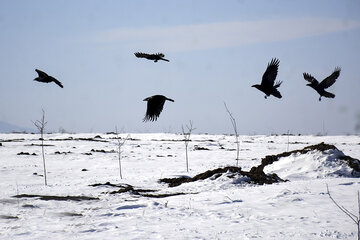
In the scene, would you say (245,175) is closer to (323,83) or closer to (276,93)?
(323,83)

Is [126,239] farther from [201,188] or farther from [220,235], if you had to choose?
[201,188]

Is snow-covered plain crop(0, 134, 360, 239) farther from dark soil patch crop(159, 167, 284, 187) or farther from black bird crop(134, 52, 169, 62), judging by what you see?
black bird crop(134, 52, 169, 62)

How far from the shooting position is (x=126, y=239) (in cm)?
607

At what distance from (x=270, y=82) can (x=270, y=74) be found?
54cm

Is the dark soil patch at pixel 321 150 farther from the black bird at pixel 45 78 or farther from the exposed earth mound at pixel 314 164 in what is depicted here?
the black bird at pixel 45 78

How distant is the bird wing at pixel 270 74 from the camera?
23.9ft

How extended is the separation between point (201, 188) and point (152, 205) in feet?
9.60

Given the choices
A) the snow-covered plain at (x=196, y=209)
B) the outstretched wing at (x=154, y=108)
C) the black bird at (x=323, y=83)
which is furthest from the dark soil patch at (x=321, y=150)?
the outstretched wing at (x=154, y=108)

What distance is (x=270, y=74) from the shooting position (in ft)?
25.7

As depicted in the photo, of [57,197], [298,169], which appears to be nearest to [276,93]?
[57,197]

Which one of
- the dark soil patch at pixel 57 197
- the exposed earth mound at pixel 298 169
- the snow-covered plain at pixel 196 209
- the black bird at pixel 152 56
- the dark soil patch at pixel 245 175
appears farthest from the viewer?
the exposed earth mound at pixel 298 169

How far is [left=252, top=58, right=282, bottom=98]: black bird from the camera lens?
6.69 metres

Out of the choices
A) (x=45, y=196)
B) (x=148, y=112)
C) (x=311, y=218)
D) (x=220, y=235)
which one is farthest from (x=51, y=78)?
(x=45, y=196)

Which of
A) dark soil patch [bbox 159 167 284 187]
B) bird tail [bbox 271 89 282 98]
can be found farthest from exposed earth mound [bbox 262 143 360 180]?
bird tail [bbox 271 89 282 98]
